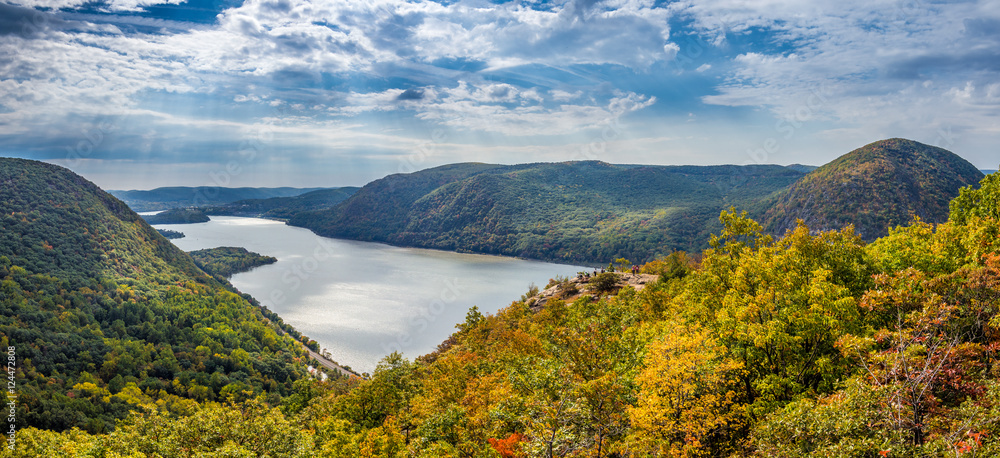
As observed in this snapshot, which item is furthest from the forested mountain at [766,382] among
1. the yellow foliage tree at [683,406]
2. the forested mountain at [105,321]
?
the forested mountain at [105,321]

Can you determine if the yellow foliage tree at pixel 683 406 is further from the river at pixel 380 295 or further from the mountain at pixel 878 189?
the mountain at pixel 878 189

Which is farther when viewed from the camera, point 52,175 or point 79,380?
point 52,175

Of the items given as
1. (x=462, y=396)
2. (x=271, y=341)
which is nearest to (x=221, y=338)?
(x=271, y=341)

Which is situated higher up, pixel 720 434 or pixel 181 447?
pixel 720 434

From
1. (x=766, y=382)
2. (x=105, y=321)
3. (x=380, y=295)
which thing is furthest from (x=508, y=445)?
(x=105, y=321)

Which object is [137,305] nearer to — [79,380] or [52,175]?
[79,380]

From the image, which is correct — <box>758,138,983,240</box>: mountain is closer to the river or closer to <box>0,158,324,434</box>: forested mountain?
the river

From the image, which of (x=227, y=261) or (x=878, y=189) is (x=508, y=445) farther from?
(x=227, y=261)
